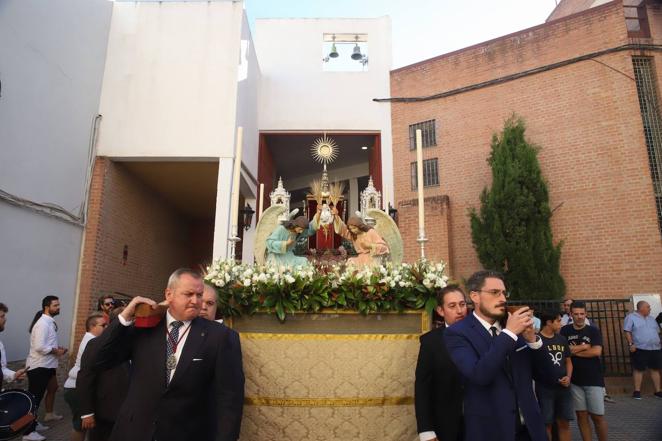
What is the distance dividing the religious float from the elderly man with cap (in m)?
0.99

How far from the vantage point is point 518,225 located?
10.6m

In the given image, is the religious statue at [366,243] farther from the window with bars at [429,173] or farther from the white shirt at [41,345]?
the window with bars at [429,173]

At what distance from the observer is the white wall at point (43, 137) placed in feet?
21.3

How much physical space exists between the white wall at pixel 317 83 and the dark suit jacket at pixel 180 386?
1101cm

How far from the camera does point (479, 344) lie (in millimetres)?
2254

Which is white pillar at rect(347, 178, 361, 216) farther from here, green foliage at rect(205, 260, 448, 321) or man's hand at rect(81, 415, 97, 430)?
man's hand at rect(81, 415, 97, 430)

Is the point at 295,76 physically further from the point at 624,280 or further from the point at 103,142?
the point at 624,280

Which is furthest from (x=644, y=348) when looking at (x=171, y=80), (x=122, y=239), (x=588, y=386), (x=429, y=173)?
(x=122, y=239)

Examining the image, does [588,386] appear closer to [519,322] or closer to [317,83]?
[519,322]

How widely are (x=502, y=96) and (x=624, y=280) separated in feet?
18.6

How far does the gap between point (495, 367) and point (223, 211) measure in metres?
7.40

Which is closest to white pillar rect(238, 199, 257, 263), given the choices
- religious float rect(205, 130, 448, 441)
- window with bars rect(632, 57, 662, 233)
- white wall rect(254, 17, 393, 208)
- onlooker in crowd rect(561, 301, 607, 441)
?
white wall rect(254, 17, 393, 208)

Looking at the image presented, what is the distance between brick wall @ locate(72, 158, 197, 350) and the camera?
28.3ft

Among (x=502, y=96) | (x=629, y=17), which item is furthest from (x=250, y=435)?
(x=629, y=17)
